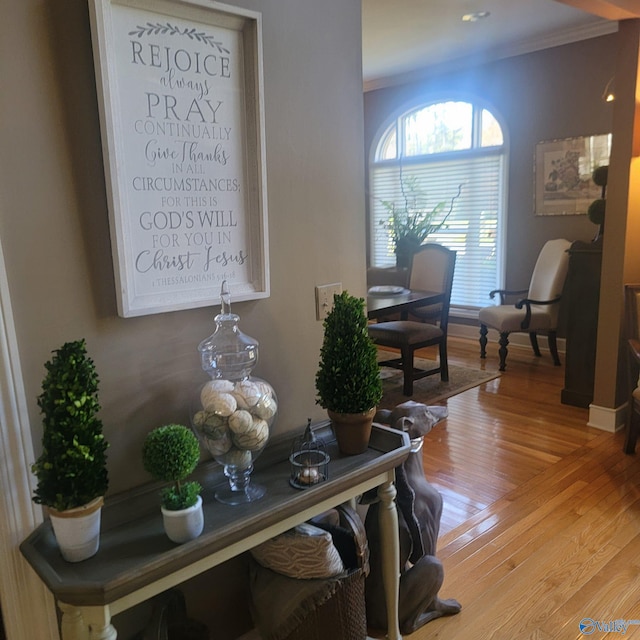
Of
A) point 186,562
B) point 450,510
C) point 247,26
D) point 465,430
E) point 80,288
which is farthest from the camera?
point 465,430

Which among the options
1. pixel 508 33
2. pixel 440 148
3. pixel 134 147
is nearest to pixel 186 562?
pixel 134 147

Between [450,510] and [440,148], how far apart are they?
4194 millimetres

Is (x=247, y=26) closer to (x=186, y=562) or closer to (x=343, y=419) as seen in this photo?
(x=343, y=419)

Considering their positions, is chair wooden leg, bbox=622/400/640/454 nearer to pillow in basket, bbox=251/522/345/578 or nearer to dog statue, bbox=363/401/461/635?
dog statue, bbox=363/401/461/635

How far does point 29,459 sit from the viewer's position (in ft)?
3.86

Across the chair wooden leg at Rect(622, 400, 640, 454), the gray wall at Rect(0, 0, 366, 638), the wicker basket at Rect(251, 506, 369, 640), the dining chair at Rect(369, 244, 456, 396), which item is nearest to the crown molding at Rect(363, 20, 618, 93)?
the dining chair at Rect(369, 244, 456, 396)

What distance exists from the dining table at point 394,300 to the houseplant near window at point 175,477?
2.73 metres

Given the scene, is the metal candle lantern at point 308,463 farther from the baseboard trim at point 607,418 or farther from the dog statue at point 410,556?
the baseboard trim at point 607,418

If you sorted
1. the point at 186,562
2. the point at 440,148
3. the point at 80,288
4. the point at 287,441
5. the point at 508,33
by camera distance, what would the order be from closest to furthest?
the point at 186,562 → the point at 80,288 → the point at 287,441 → the point at 508,33 → the point at 440,148

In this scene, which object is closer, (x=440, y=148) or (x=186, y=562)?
(x=186, y=562)

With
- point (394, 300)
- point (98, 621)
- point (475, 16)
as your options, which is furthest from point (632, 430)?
point (475, 16)

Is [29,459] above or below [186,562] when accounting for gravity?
above

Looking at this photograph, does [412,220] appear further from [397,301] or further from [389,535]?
[389,535]

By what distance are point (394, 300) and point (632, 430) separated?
1.84 metres
